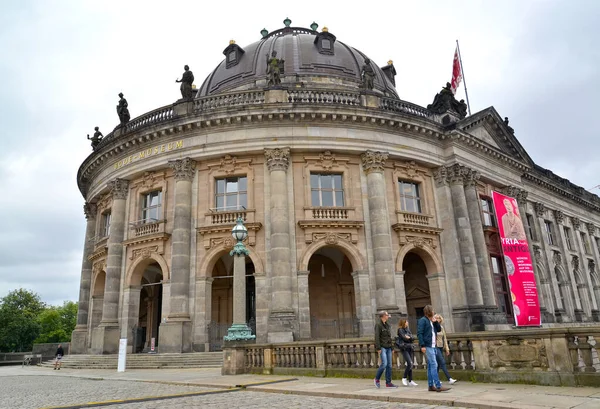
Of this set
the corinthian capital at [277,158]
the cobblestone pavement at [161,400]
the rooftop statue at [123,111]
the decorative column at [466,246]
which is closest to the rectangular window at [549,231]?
the decorative column at [466,246]

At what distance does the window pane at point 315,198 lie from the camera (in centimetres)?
2377

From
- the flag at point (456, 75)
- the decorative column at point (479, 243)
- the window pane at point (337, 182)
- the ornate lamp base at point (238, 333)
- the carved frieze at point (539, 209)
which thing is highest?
the flag at point (456, 75)

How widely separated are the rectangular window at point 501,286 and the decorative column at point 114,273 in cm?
2149

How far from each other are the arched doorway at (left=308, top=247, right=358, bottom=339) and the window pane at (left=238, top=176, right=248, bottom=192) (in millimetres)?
5311

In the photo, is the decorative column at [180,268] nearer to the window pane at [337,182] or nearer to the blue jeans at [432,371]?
the window pane at [337,182]

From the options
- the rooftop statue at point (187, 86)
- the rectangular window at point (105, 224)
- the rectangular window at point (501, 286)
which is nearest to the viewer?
the rooftop statue at point (187, 86)

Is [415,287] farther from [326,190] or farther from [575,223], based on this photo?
[575,223]

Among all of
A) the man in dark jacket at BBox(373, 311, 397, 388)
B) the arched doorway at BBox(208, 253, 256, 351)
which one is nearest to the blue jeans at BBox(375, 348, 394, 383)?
the man in dark jacket at BBox(373, 311, 397, 388)

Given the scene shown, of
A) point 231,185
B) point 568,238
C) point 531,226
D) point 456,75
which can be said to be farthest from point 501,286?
point 231,185

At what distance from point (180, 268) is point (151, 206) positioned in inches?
206

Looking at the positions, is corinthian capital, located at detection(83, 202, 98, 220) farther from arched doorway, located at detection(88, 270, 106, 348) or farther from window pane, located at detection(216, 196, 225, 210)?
window pane, located at detection(216, 196, 225, 210)

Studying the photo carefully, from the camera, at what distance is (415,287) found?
2720cm

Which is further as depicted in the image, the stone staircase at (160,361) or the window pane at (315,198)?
the window pane at (315,198)

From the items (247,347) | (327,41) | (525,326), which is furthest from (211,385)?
(327,41)
